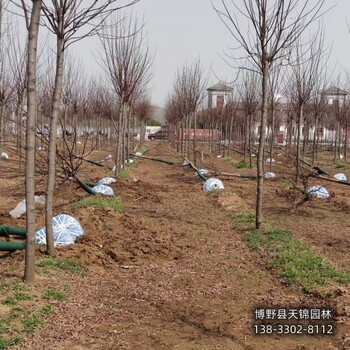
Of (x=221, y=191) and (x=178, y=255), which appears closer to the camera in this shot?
(x=178, y=255)

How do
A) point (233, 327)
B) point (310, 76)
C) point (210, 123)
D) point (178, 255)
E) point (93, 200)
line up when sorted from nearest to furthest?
A: point (233, 327), point (178, 255), point (93, 200), point (310, 76), point (210, 123)

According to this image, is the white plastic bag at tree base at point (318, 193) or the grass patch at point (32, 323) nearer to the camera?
the grass patch at point (32, 323)

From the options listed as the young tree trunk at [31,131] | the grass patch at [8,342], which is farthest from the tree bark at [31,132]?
the grass patch at [8,342]

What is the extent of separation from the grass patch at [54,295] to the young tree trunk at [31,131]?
25 cm

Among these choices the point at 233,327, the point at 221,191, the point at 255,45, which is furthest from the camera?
the point at 221,191

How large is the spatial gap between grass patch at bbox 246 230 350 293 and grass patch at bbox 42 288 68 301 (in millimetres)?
2157

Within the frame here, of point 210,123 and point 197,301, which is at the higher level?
point 210,123

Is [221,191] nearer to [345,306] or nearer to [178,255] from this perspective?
[178,255]

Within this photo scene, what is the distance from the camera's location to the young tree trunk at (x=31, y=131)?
12.2ft

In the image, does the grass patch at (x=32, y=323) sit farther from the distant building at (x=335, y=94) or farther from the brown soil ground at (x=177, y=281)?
the distant building at (x=335, y=94)

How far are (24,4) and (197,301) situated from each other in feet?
9.95

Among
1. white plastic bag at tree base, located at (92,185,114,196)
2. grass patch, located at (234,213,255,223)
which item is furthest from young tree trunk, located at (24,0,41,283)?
white plastic bag at tree base, located at (92,185,114,196)

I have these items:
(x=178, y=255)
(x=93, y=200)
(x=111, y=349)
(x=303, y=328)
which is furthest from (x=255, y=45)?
(x=111, y=349)

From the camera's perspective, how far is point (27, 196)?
3830 millimetres
